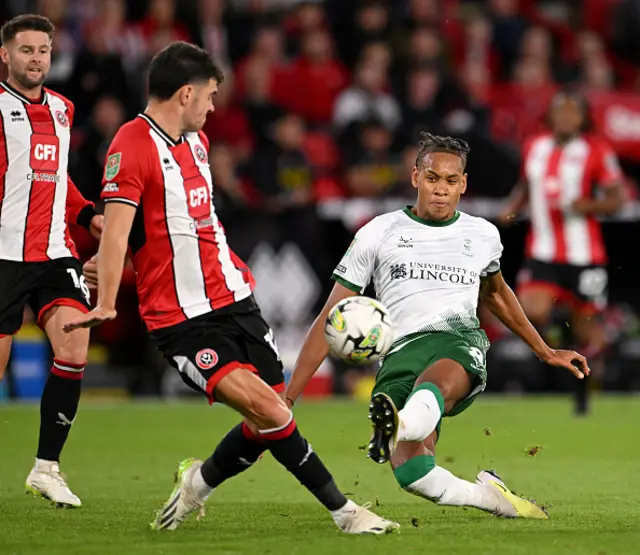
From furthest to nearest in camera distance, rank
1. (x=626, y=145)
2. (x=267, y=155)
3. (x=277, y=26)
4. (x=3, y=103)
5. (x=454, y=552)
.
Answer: (x=277, y=26), (x=626, y=145), (x=267, y=155), (x=3, y=103), (x=454, y=552)

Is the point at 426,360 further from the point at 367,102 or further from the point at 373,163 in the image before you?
the point at 367,102

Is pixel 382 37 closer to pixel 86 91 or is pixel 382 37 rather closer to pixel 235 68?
pixel 235 68

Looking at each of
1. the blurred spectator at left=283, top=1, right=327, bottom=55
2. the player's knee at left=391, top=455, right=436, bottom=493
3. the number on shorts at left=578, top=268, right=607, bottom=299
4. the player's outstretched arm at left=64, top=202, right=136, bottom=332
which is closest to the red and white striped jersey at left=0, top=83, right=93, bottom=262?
the player's outstretched arm at left=64, top=202, right=136, bottom=332

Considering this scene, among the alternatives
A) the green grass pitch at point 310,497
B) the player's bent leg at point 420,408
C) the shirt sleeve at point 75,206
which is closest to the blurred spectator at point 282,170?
the green grass pitch at point 310,497

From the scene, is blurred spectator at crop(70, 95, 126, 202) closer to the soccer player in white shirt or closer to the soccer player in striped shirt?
the soccer player in striped shirt

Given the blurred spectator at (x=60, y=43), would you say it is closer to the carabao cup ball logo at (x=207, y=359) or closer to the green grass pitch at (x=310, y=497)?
the green grass pitch at (x=310, y=497)

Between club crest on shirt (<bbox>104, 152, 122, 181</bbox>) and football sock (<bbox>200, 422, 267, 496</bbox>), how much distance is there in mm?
1163

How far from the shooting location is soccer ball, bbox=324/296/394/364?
5.46 meters

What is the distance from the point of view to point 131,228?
5531 mm

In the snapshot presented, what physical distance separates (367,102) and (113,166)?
1016 centimetres

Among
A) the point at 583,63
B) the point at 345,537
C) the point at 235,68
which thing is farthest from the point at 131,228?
the point at 583,63

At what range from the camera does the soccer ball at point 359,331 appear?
546 cm

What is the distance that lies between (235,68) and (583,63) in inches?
168

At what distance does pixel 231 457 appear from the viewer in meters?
5.72
